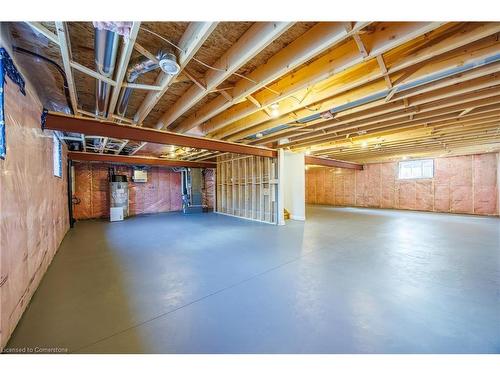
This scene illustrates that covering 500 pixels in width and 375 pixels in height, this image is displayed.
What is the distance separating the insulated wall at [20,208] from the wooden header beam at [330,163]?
6891 mm

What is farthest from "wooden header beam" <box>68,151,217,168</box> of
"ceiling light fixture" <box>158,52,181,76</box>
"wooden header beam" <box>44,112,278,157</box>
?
"ceiling light fixture" <box>158,52,181,76</box>

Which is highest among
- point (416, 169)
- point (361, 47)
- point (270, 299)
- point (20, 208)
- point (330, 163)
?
point (361, 47)

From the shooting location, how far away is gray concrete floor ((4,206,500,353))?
1.47 metres

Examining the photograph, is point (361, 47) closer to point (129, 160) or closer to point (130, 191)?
point (129, 160)

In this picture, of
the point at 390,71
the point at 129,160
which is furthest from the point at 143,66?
the point at 129,160

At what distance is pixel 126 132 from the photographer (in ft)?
11.3

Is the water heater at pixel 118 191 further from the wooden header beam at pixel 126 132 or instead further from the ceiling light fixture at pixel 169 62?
the ceiling light fixture at pixel 169 62

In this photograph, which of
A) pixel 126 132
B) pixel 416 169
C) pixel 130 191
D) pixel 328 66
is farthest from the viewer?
pixel 416 169

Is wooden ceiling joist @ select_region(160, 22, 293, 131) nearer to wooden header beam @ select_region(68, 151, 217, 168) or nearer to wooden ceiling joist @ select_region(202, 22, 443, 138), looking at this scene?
wooden ceiling joist @ select_region(202, 22, 443, 138)

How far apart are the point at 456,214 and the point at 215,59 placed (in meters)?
9.99

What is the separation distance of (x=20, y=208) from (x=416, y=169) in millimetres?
11567

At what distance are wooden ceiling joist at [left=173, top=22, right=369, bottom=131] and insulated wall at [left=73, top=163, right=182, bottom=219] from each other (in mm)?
7341

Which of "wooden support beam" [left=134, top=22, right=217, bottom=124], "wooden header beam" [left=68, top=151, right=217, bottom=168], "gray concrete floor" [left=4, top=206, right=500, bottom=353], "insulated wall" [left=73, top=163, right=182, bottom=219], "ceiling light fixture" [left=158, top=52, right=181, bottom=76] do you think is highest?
"wooden support beam" [left=134, top=22, right=217, bottom=124]

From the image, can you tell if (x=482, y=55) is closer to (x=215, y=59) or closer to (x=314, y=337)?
(x=215, y=59)
